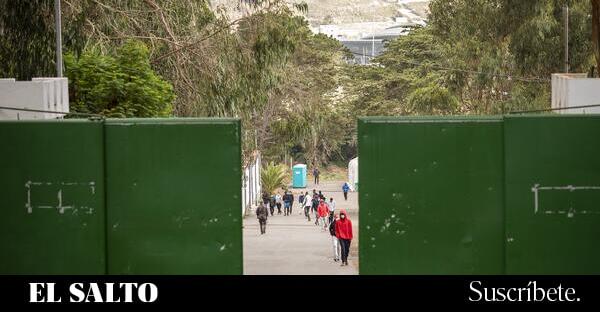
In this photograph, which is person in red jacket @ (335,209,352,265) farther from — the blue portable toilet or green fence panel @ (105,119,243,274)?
the blue portable toilet

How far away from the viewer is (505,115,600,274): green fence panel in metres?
8.98

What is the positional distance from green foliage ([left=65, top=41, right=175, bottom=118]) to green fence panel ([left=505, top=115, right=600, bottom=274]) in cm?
1547

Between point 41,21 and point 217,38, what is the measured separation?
598 cm

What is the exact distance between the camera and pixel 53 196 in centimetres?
914

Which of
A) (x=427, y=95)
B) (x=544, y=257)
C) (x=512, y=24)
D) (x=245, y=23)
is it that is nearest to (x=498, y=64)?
(x=512, y=24)

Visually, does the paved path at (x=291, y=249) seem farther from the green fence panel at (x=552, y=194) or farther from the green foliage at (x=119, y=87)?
the green fence panel at (x=552, y=194)

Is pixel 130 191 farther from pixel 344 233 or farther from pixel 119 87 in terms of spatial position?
pixel 119 87

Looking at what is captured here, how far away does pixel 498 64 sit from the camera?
49250 mm

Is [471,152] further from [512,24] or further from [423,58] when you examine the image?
[423,58]

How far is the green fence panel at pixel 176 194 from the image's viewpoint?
355 inches

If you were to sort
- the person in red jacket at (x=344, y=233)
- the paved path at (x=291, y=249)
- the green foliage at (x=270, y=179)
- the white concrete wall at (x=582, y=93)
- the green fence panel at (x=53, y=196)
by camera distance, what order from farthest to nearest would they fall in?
the green foliage at (x=270, y=179), the person in red jacket at (x=344, y=233), the paved path at (x=291, y=249), the white concrete wall at (x=582, y=93), the green fence panel at (x=53, y=196)

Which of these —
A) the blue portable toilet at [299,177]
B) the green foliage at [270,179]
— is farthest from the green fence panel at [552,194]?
the blue portable toilet at [299,177]

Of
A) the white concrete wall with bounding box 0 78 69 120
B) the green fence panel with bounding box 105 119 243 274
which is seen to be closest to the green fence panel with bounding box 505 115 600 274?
the green fence panel with bounding box 105 119 243 274

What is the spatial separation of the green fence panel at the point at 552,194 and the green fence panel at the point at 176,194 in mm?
2238
